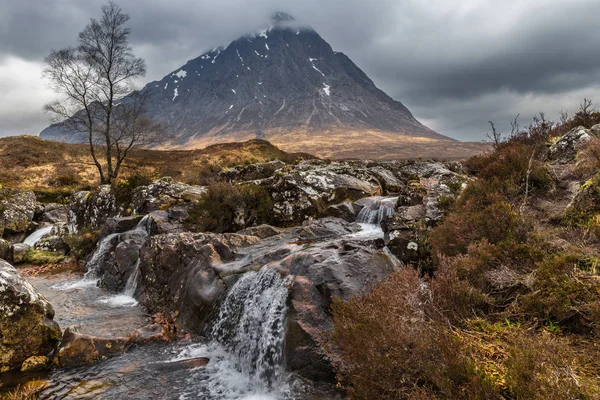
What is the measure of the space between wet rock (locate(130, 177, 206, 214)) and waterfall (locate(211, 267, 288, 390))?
33.8 ft

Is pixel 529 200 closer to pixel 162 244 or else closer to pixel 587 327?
pixel 587 327

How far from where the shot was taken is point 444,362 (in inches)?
126

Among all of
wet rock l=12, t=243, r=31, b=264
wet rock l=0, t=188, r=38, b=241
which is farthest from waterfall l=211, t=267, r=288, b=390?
wet rock l=0, t=188, r=38, b=241

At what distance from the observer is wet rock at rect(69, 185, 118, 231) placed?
750 inches

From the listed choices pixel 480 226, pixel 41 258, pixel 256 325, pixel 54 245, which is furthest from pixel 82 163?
pixel 480 226

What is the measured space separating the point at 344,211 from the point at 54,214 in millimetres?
22579

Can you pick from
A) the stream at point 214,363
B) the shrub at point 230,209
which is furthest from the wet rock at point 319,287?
the shrub at point 230,209

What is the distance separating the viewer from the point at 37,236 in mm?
20109

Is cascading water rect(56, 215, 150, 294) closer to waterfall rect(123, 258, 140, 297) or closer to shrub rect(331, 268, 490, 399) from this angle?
waterfall rect(123, 258, 140, 297)

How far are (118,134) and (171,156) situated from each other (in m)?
18.7

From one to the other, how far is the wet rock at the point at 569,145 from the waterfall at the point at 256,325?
357 inches

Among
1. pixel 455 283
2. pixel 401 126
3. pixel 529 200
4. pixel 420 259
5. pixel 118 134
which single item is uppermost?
pixel 401 126

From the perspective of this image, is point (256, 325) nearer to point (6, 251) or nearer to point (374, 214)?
point (374, 214)

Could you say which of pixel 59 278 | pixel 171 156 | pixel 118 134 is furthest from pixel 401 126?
pixel 59 278
